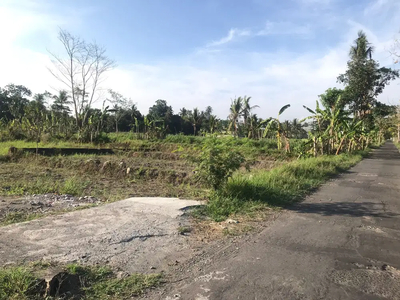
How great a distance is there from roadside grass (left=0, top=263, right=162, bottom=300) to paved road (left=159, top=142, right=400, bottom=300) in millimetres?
350

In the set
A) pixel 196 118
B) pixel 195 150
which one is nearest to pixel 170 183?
pixel 195 150

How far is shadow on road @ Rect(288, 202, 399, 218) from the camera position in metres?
6.14

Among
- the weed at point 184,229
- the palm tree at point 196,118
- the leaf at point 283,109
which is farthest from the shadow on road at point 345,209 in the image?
the palm tree at point 196,118

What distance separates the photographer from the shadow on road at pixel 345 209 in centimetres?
614

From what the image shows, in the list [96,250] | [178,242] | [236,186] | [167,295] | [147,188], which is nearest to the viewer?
[167,295]

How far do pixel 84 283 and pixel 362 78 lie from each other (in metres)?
32.6

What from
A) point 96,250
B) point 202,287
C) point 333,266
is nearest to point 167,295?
point 202,287

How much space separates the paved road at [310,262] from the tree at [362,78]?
90.1 ft

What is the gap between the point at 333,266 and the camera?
3684 mm

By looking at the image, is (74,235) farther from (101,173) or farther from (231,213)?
(101,173)

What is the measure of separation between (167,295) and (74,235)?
2.07 meters

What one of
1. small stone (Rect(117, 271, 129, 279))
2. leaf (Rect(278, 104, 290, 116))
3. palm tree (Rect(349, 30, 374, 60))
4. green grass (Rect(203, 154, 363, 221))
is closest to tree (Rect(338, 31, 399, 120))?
palm tree (Rect(349, 30, 374, 60))

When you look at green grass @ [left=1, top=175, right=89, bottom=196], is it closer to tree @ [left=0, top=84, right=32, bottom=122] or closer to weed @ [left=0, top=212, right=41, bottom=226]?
weed @ [left=0, top=212, right=41, bottom=226]

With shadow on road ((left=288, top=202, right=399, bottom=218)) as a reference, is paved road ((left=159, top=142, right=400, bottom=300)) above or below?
above
